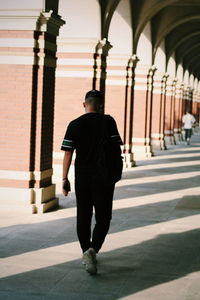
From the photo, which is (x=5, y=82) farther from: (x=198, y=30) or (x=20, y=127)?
(x=198, y=30)

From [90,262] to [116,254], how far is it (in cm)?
85

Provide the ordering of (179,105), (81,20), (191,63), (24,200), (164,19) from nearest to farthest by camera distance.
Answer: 1. (24,200)
2. (81,20)
3. (164,19)
4. (179,105)
5. (191,63)

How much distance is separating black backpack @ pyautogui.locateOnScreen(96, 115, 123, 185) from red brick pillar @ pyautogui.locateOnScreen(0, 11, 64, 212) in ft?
10.8

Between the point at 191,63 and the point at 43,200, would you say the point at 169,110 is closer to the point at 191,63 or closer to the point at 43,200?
the point at 191,63

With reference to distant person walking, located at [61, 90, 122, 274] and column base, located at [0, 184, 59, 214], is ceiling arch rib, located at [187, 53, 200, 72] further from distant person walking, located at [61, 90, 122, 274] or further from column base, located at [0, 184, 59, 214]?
distant person walking, located at [61, 90, 122, 274]

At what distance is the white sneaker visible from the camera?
5176 millimetres

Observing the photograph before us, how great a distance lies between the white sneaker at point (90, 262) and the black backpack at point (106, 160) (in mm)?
710

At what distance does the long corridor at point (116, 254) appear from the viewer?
479cm

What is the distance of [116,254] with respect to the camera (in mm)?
6016

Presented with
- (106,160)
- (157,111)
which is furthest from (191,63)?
(106,160)

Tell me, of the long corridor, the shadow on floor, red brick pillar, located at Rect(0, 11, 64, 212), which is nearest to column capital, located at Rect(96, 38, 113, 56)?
red brick pillar, located at Rect(0, 11, 64, 212)

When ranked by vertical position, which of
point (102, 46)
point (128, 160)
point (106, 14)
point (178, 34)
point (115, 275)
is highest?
point (178, 34)

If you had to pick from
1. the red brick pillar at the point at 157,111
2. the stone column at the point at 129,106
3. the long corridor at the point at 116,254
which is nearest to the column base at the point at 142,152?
the stone column at the point at 129,106

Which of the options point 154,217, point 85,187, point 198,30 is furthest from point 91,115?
point 198,30
